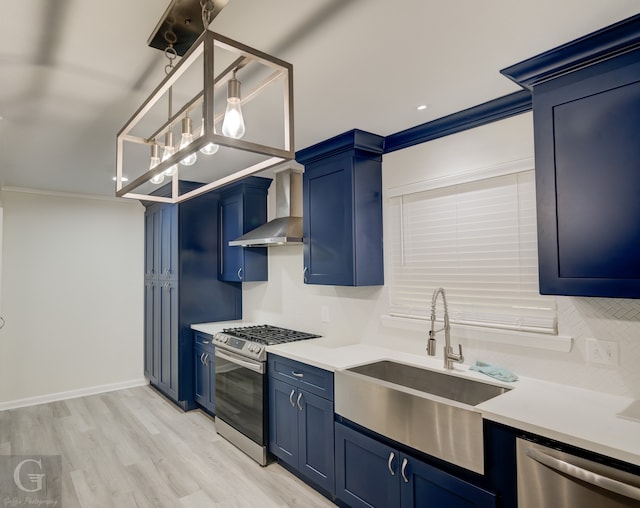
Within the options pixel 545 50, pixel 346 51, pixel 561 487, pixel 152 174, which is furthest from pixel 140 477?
pixel 545 50

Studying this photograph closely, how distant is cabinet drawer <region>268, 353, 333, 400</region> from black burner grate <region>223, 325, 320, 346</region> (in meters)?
0.21

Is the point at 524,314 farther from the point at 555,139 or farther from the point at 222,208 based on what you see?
the point at 222,208

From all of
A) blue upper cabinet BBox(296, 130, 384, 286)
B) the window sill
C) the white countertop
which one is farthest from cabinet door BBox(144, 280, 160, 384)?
the window sill

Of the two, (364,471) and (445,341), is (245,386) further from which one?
(445,341)

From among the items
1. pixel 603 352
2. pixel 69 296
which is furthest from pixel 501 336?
pixel 69 296

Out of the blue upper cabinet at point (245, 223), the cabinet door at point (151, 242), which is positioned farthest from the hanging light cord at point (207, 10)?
the cabinet door at point (151, 242)

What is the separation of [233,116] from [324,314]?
244 cm

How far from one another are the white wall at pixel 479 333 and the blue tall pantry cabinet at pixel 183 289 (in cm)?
95

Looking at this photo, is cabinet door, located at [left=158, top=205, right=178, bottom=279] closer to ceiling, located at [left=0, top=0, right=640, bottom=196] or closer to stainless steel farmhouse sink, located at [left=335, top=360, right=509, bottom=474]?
ceiling, located at [left=0, top=0, right=640, bottom=196]

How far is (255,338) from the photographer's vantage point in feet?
10.8

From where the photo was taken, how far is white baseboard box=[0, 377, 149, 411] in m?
4.43

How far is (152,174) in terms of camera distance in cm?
152

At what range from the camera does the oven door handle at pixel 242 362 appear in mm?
3037

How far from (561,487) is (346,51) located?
1.93 m
